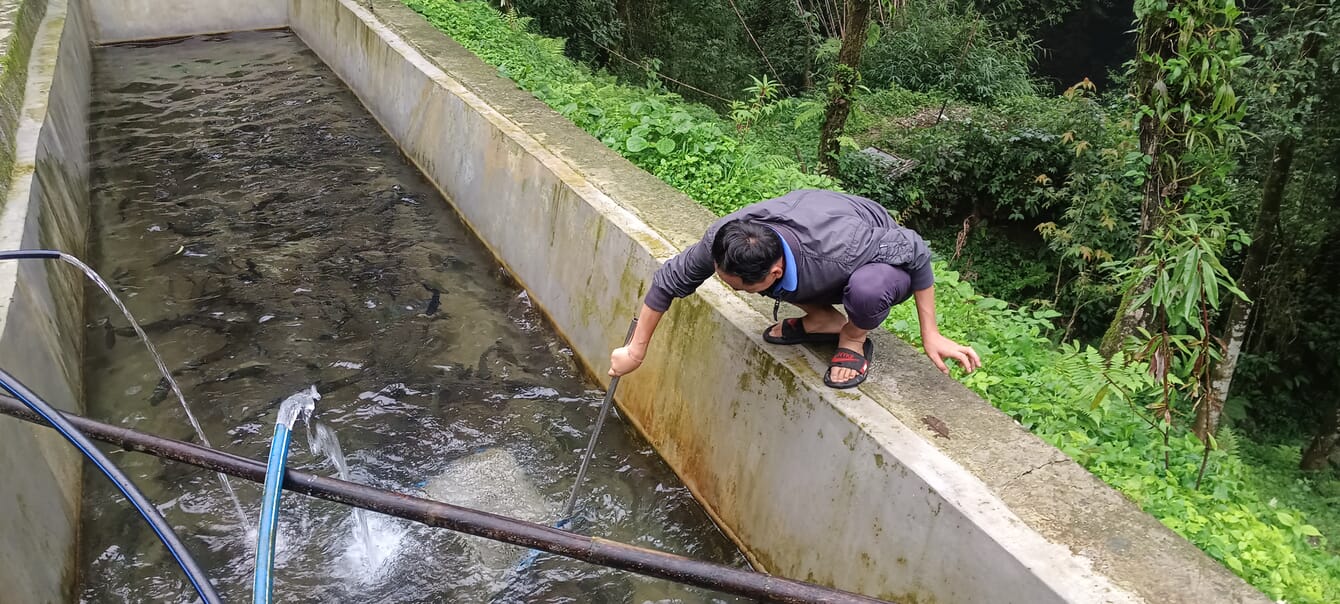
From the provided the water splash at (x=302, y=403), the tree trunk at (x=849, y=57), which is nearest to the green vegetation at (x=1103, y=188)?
the tree trunk at (x=849, y=57)

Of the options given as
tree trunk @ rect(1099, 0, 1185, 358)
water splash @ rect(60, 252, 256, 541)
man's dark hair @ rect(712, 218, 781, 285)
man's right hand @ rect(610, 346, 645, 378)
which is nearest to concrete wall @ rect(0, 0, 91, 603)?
water splash @ rect(60, 252, 256, 541)

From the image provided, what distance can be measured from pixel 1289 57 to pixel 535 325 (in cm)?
731

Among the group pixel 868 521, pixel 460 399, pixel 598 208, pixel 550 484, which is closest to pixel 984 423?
pixel 868 521

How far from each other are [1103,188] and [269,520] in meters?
9.24

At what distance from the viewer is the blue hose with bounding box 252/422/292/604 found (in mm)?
1861

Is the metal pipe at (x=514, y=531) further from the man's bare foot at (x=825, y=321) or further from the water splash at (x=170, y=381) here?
the man's bare foot at (x=825, y=321)

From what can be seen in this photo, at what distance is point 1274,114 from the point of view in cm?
796

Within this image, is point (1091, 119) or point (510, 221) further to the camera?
point (1091, 119)

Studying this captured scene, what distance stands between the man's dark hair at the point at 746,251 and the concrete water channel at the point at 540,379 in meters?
0.74

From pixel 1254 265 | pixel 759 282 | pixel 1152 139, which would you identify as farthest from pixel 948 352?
pixel 1254 265

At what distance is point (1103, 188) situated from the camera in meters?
9.12

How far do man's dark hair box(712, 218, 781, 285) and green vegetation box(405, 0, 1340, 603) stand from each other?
1.46 m

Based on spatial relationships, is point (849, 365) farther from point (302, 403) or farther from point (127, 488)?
point (302, 403)

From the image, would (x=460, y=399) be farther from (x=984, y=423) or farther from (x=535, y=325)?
(x=984, y=423)
